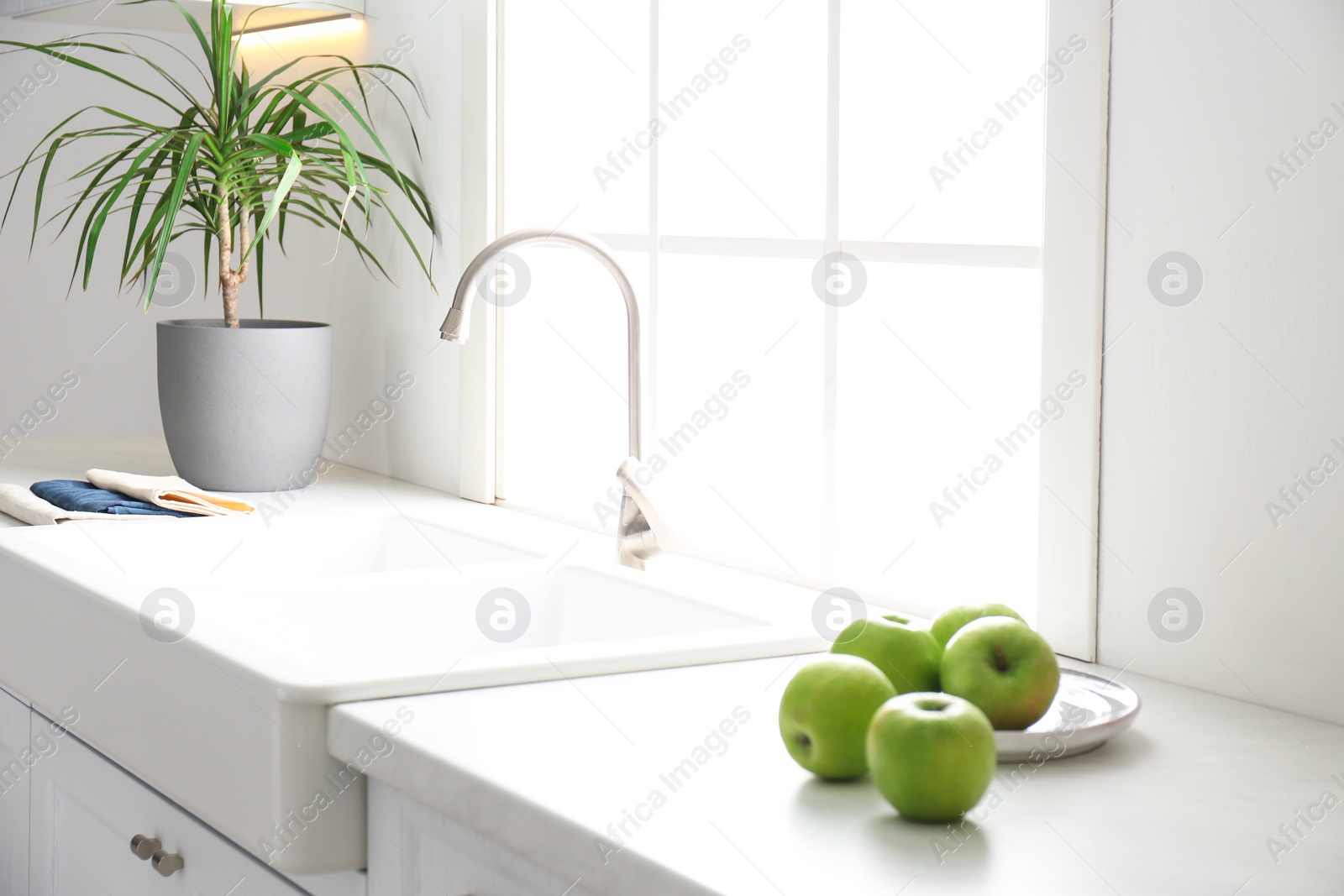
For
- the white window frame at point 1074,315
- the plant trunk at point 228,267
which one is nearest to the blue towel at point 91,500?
the plant trunk at point 228,267

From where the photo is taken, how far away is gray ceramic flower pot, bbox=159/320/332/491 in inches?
74.0

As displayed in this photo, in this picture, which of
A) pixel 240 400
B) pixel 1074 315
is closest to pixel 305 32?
pixel 240 400

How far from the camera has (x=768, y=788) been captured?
0.84 m

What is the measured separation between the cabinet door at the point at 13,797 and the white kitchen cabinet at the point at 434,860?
27.3 inches

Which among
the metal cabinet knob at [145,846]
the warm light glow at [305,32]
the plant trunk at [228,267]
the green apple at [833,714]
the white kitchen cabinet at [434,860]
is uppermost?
the warm light glow at [305,32]

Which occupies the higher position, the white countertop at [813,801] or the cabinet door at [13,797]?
the white countertop at [813,801]

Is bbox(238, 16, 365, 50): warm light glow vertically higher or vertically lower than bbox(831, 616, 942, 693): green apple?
higher

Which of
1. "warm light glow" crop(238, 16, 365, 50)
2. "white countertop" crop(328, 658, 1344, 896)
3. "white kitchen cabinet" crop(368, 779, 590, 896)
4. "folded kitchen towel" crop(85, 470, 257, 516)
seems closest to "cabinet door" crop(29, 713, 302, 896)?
"white kitchen cabinet" crop(368, 779, 590, 896)

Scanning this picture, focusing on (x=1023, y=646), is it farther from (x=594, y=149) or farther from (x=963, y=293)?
(x=963, y=293)

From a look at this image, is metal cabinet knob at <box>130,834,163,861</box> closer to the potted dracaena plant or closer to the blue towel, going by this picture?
the blue towel

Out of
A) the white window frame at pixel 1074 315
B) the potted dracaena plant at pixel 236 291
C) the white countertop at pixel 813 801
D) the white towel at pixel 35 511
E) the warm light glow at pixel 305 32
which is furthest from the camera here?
the warm light glow at pixel 305 32

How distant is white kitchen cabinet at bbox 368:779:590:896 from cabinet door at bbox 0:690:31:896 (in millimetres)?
693

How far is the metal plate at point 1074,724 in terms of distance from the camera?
0.89 metres

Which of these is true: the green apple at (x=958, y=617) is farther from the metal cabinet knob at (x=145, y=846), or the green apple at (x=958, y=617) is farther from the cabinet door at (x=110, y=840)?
the metal cabinet knob at (x=145, y=846)
